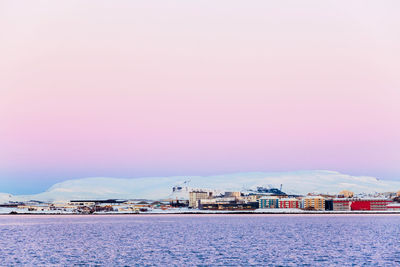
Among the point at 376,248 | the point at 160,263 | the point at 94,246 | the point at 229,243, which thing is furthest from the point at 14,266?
the point at 376,248

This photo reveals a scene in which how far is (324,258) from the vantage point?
60.4m

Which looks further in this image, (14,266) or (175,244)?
(175,244)

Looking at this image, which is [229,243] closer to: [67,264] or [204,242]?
[204,242]

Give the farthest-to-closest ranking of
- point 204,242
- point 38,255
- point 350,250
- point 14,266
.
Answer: point 204,242 < point 350,250 < point 38,255 < point 14,266

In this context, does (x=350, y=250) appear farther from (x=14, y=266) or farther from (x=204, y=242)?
(x=14, y=266)

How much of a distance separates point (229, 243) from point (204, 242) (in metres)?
4.16

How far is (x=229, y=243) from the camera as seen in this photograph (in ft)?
265

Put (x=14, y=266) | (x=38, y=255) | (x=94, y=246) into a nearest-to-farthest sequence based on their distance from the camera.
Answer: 1. (x=14, y=266)
2. (x=38, y=255)
3. (x=94, y=246)

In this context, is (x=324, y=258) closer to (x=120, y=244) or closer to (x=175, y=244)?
(x=175, y=244)

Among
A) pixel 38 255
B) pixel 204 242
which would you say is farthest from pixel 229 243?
pixel 38 255

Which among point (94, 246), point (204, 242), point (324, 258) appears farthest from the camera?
point (204, 242)

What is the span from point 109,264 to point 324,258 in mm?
22522

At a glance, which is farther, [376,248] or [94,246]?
[94,246]

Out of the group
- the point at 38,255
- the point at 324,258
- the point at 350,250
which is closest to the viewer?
the point at 324,258
